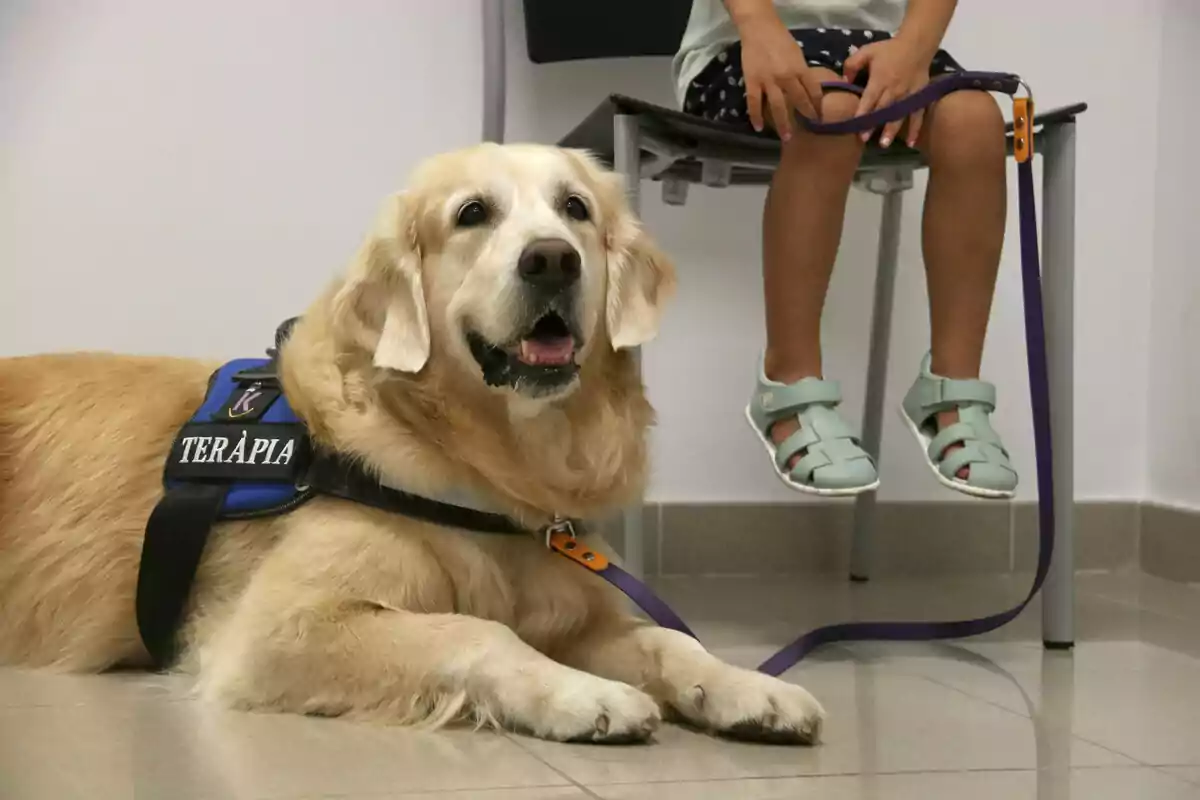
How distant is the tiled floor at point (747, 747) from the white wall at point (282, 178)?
85 cm

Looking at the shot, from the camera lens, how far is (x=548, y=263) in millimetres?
1341

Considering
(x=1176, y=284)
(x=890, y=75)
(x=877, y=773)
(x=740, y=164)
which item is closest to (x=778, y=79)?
(x=890, y=75)

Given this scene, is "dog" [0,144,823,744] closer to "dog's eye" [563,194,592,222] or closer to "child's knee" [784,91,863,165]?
"dog's eye" [563,194,592,222]

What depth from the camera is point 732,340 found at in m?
2.48

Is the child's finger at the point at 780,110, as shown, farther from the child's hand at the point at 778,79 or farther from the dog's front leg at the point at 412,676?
the dog's front leg at the point at 412,676

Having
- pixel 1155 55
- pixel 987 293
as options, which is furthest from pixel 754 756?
pixel 1155 55

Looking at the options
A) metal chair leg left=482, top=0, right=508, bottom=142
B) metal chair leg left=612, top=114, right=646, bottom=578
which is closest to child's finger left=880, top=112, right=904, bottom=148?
metal chair leg left=612, top=114, right=646, bottom=578

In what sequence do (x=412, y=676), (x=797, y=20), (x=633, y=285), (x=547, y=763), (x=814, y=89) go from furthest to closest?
1. (x=797, y=20)
2. (x=814, y=89)
3. (x=633, y=285)
4. (x=412, y=676)
5. (x=547, y=763)

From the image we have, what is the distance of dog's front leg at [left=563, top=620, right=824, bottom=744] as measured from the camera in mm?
1174

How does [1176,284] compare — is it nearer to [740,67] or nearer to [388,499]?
[740,67]

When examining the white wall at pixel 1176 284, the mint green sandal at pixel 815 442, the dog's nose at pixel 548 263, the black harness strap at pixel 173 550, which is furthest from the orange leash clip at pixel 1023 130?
the white wall at pixel 1176 284

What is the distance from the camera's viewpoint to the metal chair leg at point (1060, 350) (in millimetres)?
1704

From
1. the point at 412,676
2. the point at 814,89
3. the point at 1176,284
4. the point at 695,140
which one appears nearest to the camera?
the point at 412,676

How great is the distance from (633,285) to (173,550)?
0.63m
